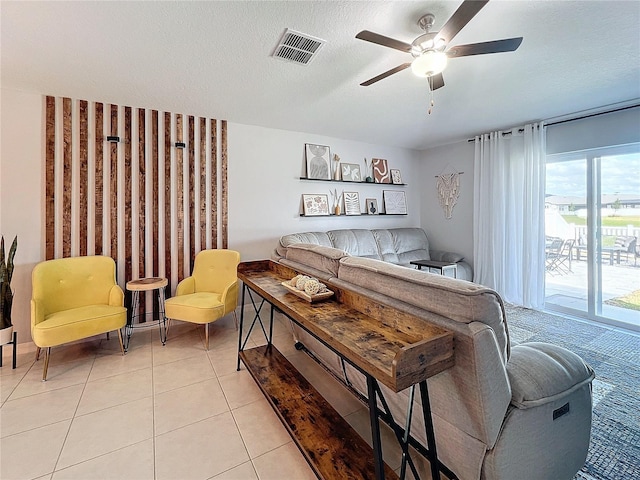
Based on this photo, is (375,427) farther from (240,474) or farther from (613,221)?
(613,221)

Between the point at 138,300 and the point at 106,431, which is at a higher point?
Answer: the point at 138,300

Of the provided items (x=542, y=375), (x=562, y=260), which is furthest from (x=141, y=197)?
(x=562, y=260)

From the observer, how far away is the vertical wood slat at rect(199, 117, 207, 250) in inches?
142

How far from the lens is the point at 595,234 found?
3.58m

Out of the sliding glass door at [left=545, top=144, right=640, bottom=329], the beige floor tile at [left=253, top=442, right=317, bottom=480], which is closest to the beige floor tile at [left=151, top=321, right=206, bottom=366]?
the beige floor tile at [left=253, top=442, right=317, bottom=480]

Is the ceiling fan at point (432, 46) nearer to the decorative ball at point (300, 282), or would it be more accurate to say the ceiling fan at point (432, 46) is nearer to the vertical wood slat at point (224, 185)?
the decorative ball at point (300, 282)

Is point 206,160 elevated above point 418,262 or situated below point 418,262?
above

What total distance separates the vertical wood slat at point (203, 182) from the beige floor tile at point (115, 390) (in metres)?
1.67

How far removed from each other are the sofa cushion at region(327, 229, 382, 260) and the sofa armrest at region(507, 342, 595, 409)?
304cm

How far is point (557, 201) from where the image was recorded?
12.8 ft

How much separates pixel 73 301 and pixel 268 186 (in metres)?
2.53

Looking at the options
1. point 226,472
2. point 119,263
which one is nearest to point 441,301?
point 226,472

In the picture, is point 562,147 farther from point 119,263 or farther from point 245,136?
point 119,263

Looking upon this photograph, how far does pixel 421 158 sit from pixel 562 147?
226 cm
